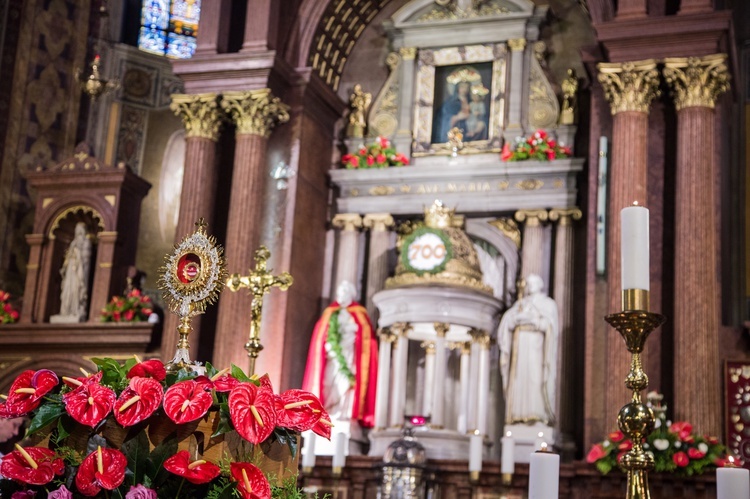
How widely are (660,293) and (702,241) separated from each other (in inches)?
30.4

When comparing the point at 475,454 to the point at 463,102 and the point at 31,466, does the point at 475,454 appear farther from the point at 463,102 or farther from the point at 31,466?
the point at 31,466

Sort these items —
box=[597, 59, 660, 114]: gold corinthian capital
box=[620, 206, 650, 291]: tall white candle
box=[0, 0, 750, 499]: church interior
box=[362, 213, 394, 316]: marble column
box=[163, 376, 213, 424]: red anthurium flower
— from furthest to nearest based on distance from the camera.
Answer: box=[362, 213, 394, 316]: marble column, box=[597, 59, 660, 114]: gold corinthian capital, box=[0, 0, 750, 499]: church interior, box=[620, 206, 650, 291]: tall white candle, box=[163, 376, 213, 424]: red anthurium flower

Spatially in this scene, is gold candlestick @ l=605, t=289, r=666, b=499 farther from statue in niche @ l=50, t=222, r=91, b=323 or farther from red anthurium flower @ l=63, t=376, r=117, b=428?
statue in niche @ l=50, t=222, r=91, b=323

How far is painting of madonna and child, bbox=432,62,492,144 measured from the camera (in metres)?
15.2

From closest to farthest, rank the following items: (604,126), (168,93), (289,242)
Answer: (604,126) → (289,242) → (168,93)

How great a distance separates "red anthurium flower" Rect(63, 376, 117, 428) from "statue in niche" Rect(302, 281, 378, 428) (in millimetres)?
10063

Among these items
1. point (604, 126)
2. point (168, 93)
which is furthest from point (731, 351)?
point (168, 93)

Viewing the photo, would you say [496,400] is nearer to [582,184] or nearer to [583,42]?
[582,184]

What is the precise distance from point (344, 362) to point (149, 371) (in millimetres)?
10082

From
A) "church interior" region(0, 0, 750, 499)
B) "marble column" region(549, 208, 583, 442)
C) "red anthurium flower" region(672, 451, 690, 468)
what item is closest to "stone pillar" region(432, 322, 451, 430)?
"church interior" region(0, 0, 750, 499)

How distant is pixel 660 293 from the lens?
40.7ft

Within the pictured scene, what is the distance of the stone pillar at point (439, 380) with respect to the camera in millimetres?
13094

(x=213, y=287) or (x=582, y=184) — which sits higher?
(x=582, y=184)

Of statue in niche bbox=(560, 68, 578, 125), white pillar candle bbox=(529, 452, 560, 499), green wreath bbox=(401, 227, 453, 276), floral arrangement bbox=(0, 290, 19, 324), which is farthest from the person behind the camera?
floral arrangement bbox=(0, 290, 19, 324)
